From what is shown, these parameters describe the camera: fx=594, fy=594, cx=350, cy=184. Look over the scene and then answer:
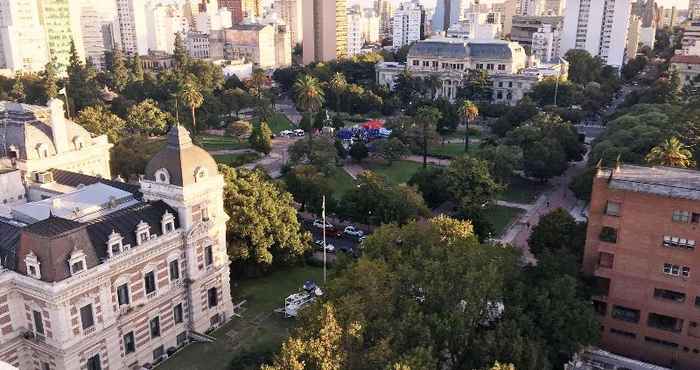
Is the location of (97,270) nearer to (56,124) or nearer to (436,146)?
(56,124)

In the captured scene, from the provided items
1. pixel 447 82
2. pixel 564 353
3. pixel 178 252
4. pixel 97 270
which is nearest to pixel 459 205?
pixel 564 353

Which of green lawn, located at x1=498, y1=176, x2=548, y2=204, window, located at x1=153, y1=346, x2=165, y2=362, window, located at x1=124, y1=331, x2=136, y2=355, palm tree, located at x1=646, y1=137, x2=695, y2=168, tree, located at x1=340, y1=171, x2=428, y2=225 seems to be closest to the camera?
window, located at x1=124, y1=331, x2=136, y2=355

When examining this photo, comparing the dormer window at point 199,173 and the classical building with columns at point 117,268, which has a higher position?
the dormer window at point 199,173

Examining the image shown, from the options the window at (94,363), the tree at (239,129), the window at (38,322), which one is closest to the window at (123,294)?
the window at (94,363)

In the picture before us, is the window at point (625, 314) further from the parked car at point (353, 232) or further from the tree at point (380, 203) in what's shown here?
the parked car at point (353, 232)

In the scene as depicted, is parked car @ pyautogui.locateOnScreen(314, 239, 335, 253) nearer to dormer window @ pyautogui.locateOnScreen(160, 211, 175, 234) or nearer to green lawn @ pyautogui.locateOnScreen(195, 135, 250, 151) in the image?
dormer window @ pyautogui.locateOnScreen(160, 211, 175, 234)

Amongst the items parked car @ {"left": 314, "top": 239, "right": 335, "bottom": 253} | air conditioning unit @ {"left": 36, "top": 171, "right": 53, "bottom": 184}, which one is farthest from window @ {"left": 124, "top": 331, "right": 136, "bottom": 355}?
parked car @ {"left": 314, "top": 239, "right": 335, "bottom": 253}

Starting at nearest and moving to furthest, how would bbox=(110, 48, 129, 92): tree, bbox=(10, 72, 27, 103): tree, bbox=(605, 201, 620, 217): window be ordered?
1. bbox=(605, 201, 620, 217): window
2. bbox=(10, 72, 27, 103): tree
3. bbox=(110, 48, 129, 92): tree
